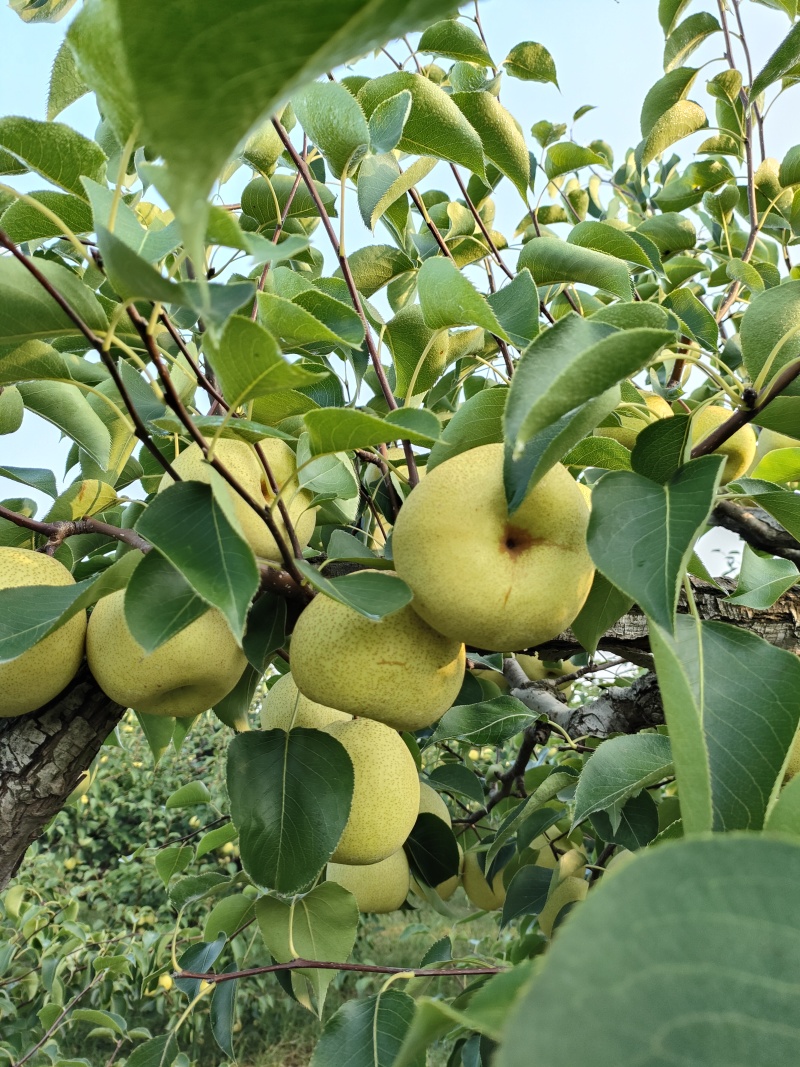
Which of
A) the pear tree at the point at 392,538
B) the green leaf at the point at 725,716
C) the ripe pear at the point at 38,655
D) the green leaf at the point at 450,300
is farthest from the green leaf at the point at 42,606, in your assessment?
the green leaf at the point at 725,716

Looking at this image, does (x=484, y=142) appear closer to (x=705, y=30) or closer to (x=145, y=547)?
(x=145, y=547)

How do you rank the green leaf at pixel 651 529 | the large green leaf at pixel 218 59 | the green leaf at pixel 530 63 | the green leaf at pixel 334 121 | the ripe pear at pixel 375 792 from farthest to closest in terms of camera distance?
the green leaf at pixel 530 63 → the ripe pear at pixel 375 792 → the green leaf at pixel 334 121 → the green leaf at pixel 651 529 → the large green leaf at pixel 218 59

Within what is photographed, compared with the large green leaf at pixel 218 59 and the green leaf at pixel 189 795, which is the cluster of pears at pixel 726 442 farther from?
the large green leaf at pixel 218 59

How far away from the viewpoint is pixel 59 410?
1.08m

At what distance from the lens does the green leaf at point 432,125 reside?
95cm

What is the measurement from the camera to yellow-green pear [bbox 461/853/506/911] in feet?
6.07

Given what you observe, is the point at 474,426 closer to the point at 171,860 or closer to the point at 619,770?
the point at 619,770

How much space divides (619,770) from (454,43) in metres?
1.11

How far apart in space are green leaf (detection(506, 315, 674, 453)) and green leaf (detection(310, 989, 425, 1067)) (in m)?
0.74

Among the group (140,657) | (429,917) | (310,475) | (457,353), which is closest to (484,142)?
(457,353)

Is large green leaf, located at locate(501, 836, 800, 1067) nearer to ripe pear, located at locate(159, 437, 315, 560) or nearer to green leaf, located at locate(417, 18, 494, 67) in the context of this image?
ripe pear, located at locate(159, 437, 315, 560)

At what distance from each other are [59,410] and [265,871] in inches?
26.1

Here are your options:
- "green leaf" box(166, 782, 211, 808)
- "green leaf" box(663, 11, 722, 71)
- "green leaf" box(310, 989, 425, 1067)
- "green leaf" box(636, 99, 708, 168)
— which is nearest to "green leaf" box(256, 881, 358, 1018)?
"green leaf" box(310, 989, 425, 1067)

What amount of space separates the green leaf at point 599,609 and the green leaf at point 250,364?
42cm
